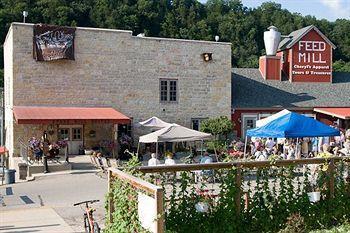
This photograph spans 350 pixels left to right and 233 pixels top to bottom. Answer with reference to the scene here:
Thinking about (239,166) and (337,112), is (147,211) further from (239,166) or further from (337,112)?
(337,112)

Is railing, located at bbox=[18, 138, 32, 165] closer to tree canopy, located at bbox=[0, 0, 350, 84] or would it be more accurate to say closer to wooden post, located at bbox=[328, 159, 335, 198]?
wooden post, located at bbox=[328, 159, 335, 198]

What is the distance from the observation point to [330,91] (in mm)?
33250

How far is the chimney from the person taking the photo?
3322cm

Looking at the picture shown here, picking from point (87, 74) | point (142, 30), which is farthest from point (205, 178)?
point (142, 30)

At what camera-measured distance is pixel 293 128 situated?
15.5 m

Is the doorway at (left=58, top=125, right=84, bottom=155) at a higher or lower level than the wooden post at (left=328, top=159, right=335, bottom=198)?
lower

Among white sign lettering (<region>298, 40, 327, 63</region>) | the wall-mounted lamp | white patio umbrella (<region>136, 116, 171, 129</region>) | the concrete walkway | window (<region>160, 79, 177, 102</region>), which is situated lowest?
the concrete walkway

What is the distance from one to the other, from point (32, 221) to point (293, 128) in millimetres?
8573

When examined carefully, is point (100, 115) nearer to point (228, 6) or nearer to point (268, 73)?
point (268, 73)

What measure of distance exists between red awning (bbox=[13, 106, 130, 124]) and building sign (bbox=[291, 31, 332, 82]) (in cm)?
1429

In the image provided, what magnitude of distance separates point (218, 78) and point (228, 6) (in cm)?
5314

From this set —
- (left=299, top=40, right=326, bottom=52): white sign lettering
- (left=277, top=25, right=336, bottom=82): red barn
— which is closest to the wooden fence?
(left=277, top=25, right=336, bottom=82): red barn

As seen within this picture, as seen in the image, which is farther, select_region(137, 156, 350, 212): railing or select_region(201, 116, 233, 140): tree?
select_region(201, 116, 233, 140): tree

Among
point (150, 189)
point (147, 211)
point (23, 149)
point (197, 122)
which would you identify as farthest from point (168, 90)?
point (150, 189)
